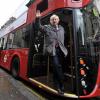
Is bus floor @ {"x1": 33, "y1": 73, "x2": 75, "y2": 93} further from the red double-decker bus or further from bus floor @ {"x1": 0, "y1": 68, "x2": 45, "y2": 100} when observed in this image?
bus floor @ {"x1": 0, "y1": 68, "x2": 45, "y2": 100}

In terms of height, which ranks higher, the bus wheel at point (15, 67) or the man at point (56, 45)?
the man at point (56, 45)

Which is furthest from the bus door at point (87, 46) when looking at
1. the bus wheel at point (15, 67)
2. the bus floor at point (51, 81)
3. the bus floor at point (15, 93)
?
the bus wheel at point (15, 67)

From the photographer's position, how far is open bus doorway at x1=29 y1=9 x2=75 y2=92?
21.2 feet

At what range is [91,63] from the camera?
6.11m

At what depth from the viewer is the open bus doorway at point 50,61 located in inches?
255

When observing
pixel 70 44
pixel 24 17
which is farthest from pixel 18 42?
pixel 70 44

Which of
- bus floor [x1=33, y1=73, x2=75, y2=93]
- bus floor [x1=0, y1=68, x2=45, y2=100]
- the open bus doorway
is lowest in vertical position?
bus floor [x1=0, y1=68, x2=45, y2=100]

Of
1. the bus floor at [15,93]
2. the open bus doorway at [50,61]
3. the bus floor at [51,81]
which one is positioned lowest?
the bus floor at [15,93]

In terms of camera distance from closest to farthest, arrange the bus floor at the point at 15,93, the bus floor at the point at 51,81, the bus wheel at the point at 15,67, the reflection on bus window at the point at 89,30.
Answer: the reflection on bus window at the point at 89,30, the bus floor at the point at 51,81, the bus floor at the point at 15,93, the bus wheel at the point at 15,67

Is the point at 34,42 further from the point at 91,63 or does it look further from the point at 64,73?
the point at 91,63

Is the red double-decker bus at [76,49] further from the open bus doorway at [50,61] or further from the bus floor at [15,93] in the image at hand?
the bus floor at [15,93]

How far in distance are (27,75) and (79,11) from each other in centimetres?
313

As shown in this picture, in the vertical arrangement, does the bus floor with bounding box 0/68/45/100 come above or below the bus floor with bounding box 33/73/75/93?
below

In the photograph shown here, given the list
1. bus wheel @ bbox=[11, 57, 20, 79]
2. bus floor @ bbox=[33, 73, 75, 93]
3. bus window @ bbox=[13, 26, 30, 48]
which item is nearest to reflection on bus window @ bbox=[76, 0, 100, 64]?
bus floor @ bbox=[33, 73, 75, 93]
